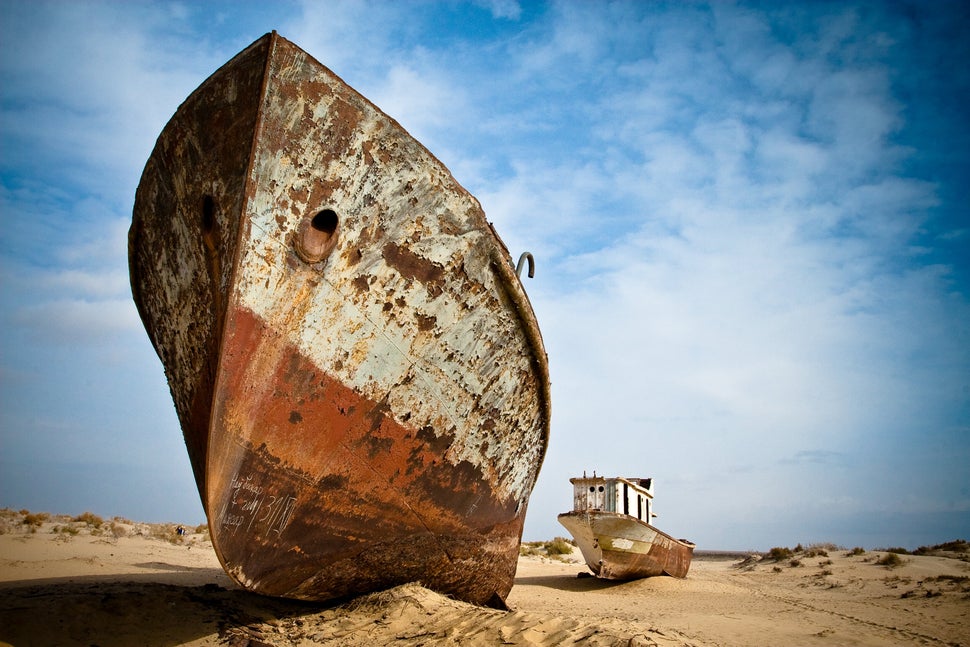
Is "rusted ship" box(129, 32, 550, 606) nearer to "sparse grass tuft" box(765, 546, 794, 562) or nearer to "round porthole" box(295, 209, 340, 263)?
"round porthole" box(295, 209, 340, 263)

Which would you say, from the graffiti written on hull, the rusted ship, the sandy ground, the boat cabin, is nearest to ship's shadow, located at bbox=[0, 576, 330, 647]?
the sandy ground

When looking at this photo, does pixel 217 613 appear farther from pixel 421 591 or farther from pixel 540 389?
pixel 540 389

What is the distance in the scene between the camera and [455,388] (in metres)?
4.07

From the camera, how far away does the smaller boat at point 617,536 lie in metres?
10.0

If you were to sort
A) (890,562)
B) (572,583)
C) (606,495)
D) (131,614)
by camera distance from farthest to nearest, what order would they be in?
(890,562) < (606,495) < (572,583) < (131,614)

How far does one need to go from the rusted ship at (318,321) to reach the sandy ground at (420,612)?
0.44 meters

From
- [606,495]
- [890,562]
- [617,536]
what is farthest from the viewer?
[890,562]

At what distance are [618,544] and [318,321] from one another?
8484 millimetres

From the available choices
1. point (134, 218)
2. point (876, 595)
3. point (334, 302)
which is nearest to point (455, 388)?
point (334, 302)

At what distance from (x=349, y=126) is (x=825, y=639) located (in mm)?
5509

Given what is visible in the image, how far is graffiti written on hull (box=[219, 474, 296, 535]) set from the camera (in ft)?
10.5

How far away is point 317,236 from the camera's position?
3.37 meters

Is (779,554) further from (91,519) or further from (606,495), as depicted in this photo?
(91,519)

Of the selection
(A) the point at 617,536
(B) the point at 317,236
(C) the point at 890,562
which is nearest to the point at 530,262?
(B) the point at 317,236
